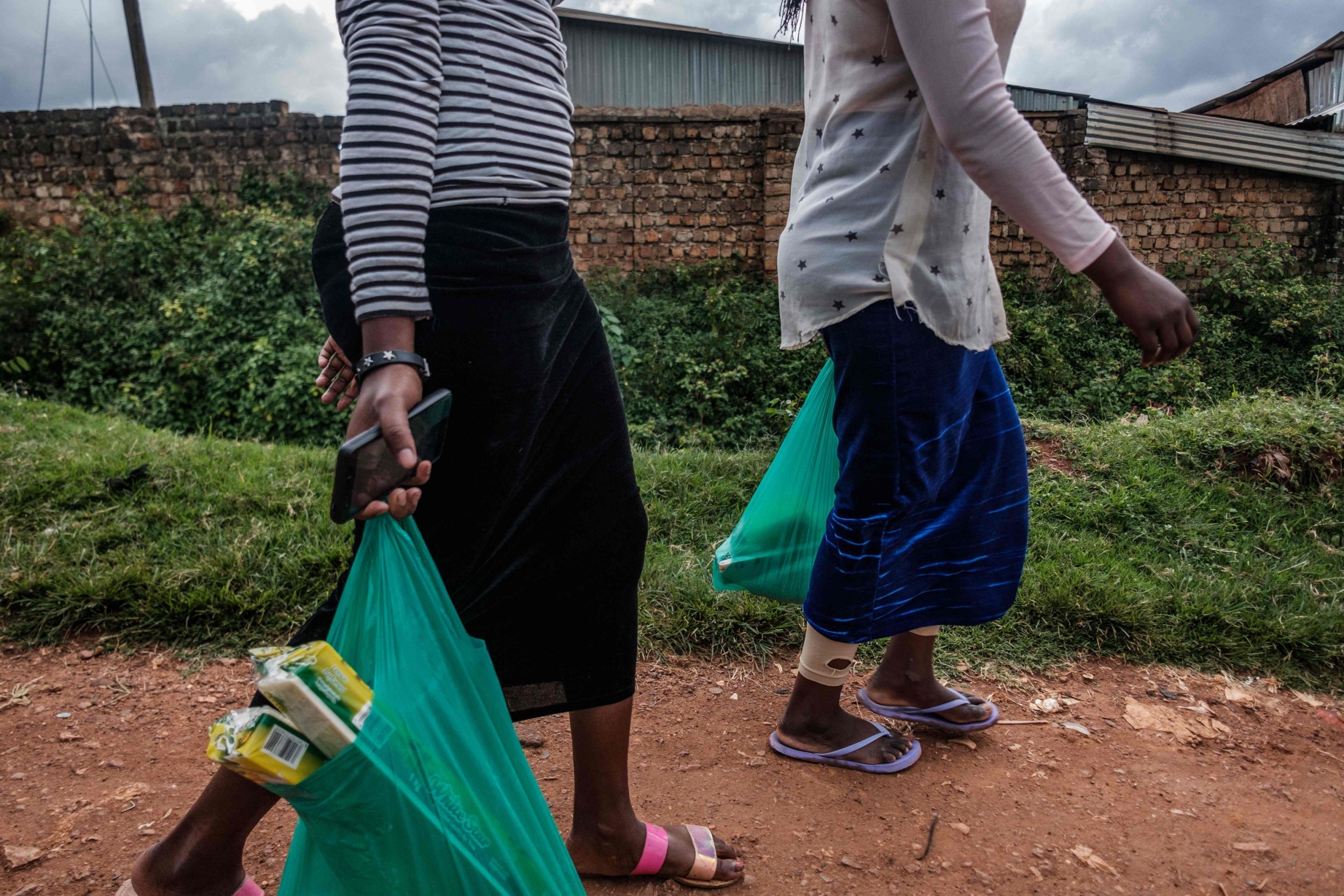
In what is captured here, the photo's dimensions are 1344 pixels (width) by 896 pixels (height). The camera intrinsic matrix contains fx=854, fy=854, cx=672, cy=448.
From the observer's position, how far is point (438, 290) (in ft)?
3.68

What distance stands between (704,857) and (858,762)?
0.48 metres

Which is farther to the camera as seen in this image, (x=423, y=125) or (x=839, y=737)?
(x=839, y=737)

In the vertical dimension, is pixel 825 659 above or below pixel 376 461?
below

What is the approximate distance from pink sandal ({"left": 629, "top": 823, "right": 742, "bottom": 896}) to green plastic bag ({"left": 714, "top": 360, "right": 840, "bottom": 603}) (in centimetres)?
59

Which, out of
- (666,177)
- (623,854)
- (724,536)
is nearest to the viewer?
(623,854)

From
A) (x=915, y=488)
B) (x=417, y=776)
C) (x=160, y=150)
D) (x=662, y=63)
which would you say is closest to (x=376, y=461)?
(x=417, y=776)

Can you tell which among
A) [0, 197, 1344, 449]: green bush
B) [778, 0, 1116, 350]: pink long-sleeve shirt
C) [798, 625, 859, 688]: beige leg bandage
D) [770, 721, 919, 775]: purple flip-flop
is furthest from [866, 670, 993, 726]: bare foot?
[0, 197, 1344, 449]: green bush

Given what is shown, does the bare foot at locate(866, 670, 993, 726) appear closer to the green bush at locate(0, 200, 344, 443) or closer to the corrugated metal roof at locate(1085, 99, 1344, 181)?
the green bush at locate(0, 200, 344, 443)

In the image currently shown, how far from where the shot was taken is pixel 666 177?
30.7 feet

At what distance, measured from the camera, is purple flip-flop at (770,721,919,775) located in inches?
71.7

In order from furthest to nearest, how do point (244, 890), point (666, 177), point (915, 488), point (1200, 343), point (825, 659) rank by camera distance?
point (666, 177)
point (1200, 343)
point (825, 659)
point (915, 488)
point (244, 890)

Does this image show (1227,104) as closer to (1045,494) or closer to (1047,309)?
(1047,309)

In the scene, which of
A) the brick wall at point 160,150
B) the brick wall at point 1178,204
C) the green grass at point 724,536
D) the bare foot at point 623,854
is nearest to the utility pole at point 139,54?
the brick wall at point 160,150

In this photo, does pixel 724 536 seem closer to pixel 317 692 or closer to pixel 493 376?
pixel 493 376
